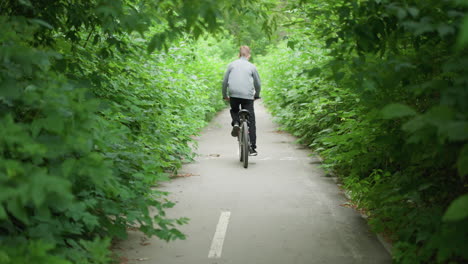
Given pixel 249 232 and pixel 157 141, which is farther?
pixel 157 141

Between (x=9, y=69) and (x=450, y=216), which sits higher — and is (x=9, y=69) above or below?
above

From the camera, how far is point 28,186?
2877mm

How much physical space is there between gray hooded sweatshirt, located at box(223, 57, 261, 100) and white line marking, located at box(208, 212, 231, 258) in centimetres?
450

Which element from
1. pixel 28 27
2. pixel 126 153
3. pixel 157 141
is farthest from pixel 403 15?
pixel 157 141

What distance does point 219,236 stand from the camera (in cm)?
646

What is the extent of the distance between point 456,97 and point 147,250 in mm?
4152

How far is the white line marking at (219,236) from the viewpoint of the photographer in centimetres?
584

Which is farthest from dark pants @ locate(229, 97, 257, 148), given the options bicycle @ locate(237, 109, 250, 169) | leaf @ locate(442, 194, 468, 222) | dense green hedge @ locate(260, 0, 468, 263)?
leaf @ locate(442, 194, 468, 222)

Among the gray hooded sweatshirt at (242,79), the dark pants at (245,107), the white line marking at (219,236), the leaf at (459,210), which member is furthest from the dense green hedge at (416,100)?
the dark pants at (245,107)

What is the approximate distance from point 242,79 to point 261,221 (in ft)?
16.3

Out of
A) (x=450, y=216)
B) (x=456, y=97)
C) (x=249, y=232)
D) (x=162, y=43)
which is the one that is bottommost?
(x=249, y=232)

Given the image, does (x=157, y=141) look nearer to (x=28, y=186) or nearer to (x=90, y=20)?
(x=90, y=20)

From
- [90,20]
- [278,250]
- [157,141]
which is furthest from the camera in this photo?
[157,141]

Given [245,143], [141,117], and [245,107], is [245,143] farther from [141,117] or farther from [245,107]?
[141,117]
